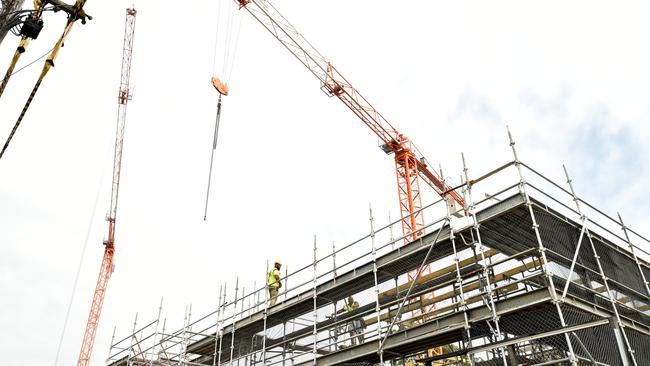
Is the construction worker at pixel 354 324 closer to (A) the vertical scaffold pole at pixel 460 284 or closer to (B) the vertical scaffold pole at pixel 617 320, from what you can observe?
(A) the vertical scaffold pole at pixel 460 284

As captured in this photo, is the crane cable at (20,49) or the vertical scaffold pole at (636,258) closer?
the crane cable at (20,49)

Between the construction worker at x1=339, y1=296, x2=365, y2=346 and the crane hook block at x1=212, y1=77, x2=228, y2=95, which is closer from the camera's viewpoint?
the construction worker at x1=339, y1=296, x2=365, y2=346

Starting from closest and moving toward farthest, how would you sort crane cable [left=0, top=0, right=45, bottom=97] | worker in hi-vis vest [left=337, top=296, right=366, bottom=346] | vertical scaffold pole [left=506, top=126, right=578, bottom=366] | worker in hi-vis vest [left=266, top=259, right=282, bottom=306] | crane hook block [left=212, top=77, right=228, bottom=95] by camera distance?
vertical scaffold pole [left=506, top=126, right=578, bottom=366] → crane cable [left=0, top=0, right=45, bottom=97] → worker in hi-vis vest [left=337, top=296, right=366, bottom=346] → worker in hi-vis vest [left=266, top=259, right=282, bottom=306] → crane hook block [left=212, top=77, right=228, bottom=95]

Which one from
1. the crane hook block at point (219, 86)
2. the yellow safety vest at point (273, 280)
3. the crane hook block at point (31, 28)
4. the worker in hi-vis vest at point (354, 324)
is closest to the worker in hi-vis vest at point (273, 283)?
the yellow safety vest at point (273, 280)

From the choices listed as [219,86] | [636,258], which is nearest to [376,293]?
[636,258]

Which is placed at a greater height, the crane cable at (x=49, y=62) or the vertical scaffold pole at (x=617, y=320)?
the crane cable at (x=49, y=62)

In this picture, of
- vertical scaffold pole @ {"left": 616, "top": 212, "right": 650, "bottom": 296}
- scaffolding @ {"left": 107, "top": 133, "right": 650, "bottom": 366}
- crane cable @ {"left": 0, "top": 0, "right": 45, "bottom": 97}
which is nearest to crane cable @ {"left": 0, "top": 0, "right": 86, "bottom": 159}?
crane cable @ {"left": 0, "top": 0, "right": 45, "bottom": 97}

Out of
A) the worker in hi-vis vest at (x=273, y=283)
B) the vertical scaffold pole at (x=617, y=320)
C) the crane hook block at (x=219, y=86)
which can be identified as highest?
the crane hook block at (x=219, y=86)

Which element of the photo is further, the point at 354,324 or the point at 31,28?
the point at 354,324

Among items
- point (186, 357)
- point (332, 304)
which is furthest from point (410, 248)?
point (186, 357)

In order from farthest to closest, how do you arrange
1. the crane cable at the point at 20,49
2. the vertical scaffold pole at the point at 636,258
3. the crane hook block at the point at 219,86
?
1. the crane hook block at the point at 219,86
2. the vertical scaffold pole at the point at 636,258
3. the crane cable at the point at 20,49

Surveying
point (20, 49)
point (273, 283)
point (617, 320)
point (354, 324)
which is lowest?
point (617, 320)

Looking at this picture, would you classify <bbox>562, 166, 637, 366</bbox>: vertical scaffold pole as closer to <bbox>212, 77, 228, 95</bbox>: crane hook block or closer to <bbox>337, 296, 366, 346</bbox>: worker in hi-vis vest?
<bbox>337, 296, 366, 346</bbox>: worker in hi-vis vest

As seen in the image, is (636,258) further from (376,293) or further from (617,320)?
(376,293)
